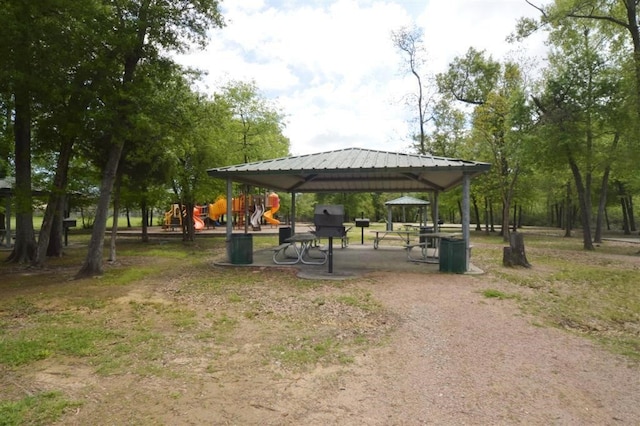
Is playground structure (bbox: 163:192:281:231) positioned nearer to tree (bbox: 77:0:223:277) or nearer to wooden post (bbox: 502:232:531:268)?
tree (bbox: 77:0:223:277)

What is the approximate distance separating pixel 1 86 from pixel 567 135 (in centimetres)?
1705

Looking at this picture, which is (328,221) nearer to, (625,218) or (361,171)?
(361,171)

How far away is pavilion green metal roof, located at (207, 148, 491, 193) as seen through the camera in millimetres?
8508

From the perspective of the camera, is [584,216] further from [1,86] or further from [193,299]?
[1,86]

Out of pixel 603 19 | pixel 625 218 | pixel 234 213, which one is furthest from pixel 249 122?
pixel 625 218

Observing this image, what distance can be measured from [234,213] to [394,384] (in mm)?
27803

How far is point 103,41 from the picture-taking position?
25.1ft

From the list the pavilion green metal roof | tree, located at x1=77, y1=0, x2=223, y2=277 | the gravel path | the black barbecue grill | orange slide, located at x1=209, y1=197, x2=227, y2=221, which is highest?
tree, located at x1=77, y1=0, x2=223, y2=277

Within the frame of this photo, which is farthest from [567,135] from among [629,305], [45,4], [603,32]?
[45,4]

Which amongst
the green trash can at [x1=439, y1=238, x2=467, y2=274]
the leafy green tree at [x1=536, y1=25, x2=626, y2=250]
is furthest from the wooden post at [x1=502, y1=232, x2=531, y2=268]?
the leafy green tree at [x1=536, y1=25, x2=626, y2=250]

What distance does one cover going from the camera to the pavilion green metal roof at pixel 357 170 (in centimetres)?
851

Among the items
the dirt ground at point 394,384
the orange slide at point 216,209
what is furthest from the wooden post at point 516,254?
the orange slide at point 216,209

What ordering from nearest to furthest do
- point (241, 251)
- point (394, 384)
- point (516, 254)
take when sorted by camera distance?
1. point (394, 384)
2. point (241, 251)
3. point (516, 254)

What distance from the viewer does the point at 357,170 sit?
28.2 ft
